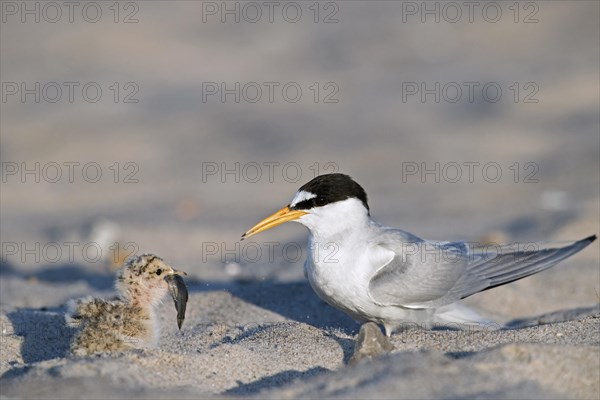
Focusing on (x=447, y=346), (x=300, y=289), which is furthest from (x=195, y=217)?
(x=447, y=346)

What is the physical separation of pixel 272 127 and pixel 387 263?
10.3 metres

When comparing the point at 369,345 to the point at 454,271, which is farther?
the point at 454,271

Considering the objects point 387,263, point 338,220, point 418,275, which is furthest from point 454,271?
point 338,220

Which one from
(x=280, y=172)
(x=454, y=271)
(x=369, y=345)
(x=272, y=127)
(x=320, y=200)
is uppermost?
(x=272, y=127)

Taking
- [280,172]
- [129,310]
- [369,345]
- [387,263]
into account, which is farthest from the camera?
[280,172]

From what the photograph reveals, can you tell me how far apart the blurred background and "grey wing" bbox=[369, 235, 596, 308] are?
1444 mm

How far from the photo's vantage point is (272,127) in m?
15.1

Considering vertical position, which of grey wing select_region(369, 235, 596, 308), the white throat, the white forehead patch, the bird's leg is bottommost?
the bird's leg

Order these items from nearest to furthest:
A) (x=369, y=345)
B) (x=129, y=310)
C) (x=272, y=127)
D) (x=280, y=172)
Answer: (x=369, y=345), (x=129, y=310), (x=280, y=172), (x=272, y=127)

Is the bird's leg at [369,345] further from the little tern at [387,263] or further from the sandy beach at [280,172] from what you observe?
the little tern at [387,263]

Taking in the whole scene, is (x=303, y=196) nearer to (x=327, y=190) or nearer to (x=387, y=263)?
(x=327, y=190)

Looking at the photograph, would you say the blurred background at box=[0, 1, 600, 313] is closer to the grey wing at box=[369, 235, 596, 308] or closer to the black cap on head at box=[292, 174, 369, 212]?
the grey wing at box=[369, 235, 596, 308]

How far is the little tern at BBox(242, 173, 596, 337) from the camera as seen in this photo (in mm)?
4914

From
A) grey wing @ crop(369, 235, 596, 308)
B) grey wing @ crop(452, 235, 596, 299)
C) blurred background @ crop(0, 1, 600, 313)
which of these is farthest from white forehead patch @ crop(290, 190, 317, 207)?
blurred background @ crop(0, 1, 600, 313)
